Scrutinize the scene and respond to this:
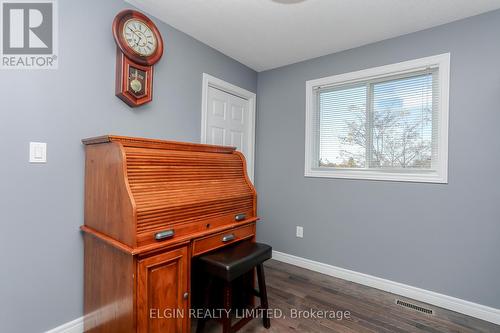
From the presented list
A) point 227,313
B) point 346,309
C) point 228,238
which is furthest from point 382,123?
point 227,313

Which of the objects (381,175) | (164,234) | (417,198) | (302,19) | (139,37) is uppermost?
(302,19)

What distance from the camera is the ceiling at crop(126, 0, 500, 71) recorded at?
1.92 m

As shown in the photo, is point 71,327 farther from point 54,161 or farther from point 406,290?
point 406,290

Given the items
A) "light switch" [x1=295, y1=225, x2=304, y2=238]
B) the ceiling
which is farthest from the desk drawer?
the ceiling

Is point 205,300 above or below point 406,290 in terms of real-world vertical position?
above

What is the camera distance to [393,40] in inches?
93.8

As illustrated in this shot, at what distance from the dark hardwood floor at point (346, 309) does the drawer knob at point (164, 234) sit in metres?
0.88

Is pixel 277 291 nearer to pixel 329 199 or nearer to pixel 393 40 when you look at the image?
pixel 329 199

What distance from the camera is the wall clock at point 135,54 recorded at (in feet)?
5.93

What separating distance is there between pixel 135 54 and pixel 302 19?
1.42 metres

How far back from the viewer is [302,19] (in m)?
2.12

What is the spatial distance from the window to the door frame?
743mm

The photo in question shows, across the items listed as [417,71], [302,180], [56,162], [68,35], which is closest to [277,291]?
[302,180]

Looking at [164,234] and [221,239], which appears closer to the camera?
[164,234]
